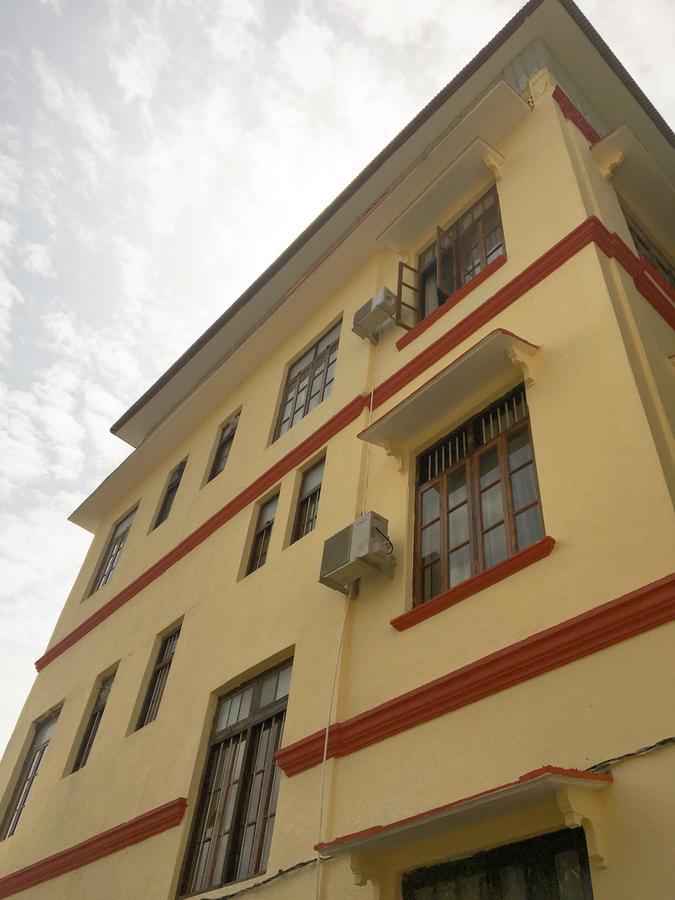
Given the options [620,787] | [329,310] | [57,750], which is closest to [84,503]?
[57,750]

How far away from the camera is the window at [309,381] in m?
10.3

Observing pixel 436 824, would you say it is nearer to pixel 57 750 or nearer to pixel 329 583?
pixel 329 583

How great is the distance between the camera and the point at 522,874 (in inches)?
165

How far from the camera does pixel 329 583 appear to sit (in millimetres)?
6797

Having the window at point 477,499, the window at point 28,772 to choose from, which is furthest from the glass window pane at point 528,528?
the window at point 28,772

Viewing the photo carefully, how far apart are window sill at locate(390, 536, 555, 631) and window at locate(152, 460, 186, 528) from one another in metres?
7.53

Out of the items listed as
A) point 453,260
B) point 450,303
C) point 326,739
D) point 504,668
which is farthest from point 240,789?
point 453,260

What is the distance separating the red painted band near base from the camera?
677 cm

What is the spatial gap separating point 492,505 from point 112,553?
968cm

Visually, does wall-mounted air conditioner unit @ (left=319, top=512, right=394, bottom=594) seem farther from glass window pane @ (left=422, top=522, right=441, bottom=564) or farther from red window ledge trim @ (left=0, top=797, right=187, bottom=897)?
red window ledge trim @ (left=0, top=797, right=187, bottom=897)

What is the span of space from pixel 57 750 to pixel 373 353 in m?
7.11

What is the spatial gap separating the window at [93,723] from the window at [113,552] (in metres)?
2.75

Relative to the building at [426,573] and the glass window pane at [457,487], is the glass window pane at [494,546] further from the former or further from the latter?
the glass window pane at [457,487]

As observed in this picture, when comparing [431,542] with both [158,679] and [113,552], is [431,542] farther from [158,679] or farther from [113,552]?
[113,552]
